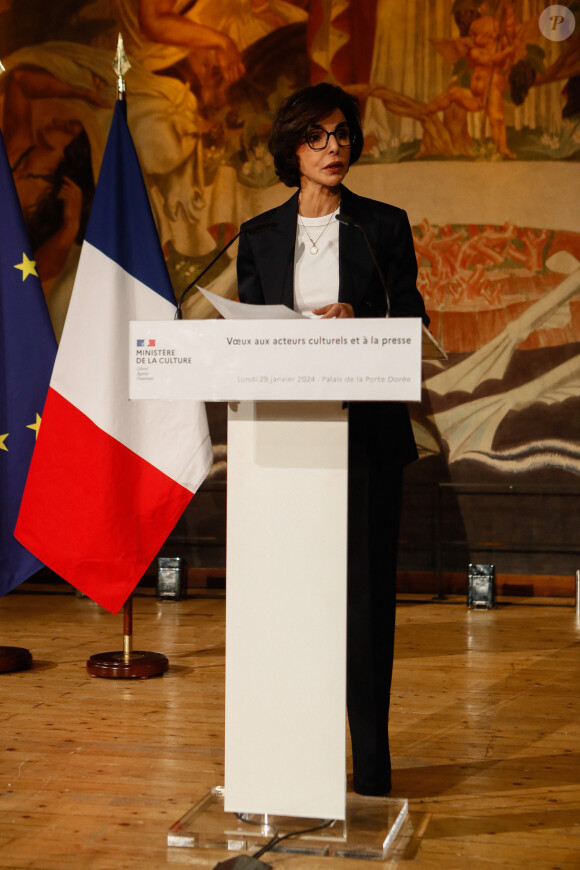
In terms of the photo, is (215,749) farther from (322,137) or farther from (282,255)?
(322,137)

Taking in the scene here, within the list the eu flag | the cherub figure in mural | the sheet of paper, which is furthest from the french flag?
the cherub figure in mural

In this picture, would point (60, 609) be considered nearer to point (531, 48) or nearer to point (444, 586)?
point (444, 586)

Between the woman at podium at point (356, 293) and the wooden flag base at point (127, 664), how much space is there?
205cm

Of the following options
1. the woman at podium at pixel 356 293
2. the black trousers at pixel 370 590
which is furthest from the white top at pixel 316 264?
the black trousers at pixel 370 590

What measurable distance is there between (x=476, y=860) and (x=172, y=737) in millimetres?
1467

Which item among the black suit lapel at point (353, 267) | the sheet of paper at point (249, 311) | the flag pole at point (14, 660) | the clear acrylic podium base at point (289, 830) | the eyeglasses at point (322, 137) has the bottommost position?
the flag pole at point (14, 660)

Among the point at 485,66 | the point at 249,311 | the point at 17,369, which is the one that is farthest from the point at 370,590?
the point at 485,66

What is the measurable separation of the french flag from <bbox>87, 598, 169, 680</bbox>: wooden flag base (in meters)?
0.36

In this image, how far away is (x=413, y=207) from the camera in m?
8.02

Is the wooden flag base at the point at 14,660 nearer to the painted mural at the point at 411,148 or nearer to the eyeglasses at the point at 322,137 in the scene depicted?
the eyeglasses at the point at 322,137

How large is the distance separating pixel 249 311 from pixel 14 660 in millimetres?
3158

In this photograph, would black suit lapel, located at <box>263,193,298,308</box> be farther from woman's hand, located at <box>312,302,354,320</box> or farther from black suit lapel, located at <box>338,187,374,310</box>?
woman's hand, located at <box>312,302,354,320</box>

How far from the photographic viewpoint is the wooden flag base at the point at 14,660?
4.69m

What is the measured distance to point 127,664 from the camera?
181 inches
